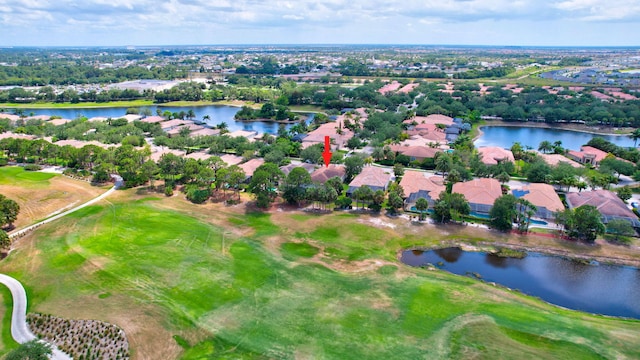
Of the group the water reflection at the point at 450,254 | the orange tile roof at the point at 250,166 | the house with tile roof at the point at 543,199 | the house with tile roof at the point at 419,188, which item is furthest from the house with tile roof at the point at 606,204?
the orange tile roof at the point at 250,166

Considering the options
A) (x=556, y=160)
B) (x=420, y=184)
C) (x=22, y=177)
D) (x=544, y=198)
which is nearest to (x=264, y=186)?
(x=420, y=184)

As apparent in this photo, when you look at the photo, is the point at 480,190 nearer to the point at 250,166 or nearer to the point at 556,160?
the point at 556,160

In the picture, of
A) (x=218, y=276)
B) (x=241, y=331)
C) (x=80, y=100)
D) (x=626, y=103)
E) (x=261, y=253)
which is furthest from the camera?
(x=80, y=100)

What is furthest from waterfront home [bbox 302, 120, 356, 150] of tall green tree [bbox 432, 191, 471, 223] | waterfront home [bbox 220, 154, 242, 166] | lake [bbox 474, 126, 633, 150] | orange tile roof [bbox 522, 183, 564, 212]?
orange tile roof [bbox 522, 183, 564, 212]

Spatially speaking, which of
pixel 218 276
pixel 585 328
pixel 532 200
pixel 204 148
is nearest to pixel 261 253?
pixel 218 276

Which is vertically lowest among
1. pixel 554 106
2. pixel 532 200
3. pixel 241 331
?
pixel 241 331

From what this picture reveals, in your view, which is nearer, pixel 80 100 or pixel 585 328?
pixel 585 328

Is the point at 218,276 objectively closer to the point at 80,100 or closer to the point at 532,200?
the point at 532,200
